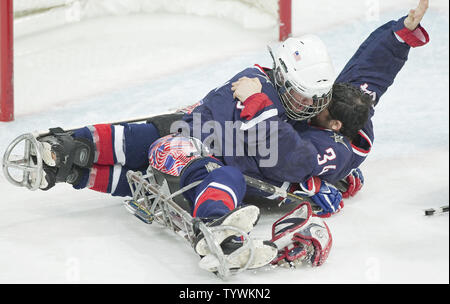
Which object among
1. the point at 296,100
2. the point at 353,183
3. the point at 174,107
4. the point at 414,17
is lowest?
the point at 174,107

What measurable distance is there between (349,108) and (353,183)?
359 millimetres

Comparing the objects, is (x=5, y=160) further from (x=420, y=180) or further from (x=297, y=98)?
(x=420, y=180)

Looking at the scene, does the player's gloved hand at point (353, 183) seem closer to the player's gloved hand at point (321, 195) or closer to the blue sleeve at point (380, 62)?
the player's gloved hand at point (321, 195)

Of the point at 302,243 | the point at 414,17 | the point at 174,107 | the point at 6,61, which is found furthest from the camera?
the point at 174,107

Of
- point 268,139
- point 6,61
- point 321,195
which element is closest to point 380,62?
point 321,195

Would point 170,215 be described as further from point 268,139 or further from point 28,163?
point 28,163

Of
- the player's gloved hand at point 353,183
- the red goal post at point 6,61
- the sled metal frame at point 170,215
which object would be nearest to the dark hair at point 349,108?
the player's gloved hand at point 353,183

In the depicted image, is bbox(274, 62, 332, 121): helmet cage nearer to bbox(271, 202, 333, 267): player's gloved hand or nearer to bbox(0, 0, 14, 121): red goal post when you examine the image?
bbox(271, 202, 333, 267): player's gloved hand

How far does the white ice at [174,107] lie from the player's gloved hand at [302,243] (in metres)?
0.04

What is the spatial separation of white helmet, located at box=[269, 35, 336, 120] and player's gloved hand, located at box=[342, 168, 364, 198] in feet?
1.44

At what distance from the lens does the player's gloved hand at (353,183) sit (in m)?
3.51

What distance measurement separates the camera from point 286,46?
317 centimetres

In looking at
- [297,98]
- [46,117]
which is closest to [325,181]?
[297,98]

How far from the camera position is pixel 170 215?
3.01 meters
